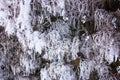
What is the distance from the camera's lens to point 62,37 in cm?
289

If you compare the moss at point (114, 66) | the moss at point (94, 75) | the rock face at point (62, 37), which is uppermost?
the rock face at point (62, 37)

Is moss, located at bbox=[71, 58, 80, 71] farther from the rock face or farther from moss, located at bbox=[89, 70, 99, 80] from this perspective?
moss, located at bbox=[89, 70, 99, 80]

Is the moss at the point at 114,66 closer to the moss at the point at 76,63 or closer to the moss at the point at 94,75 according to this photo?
the moss at the point at 94,75

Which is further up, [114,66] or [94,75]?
[114,66]

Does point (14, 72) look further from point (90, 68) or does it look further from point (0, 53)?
point (90, 68)

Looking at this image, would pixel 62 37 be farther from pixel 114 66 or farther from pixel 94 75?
pixel 114 66

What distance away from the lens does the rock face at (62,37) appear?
2777mm

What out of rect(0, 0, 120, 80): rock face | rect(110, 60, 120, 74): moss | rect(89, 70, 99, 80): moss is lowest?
rect(89, 70, 99, 80): moss

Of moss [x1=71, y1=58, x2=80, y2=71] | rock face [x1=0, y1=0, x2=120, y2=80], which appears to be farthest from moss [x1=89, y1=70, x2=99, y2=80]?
moss [x1=71, y1=58, x2=80, y2=71]

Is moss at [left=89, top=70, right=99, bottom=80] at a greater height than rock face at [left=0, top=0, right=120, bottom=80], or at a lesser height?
lesser

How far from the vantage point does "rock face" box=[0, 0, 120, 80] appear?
278 cm

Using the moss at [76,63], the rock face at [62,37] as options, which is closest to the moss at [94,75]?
the rock face at [62,37]

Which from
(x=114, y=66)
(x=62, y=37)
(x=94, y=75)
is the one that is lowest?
(x=94, y=75)

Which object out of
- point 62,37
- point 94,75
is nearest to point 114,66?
point 94,75
